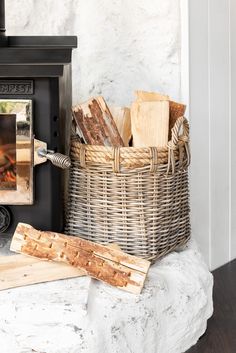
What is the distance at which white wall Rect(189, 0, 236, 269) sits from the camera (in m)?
2.21

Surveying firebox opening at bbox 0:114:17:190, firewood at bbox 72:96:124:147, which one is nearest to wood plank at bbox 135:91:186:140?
firewood at bbox 72:96:124:147

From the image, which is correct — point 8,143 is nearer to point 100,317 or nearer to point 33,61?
point 33,61

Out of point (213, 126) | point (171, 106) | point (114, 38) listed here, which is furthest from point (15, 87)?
point (213, 126)

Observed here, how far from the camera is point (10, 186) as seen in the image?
5.94ft

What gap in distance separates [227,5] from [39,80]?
94cm

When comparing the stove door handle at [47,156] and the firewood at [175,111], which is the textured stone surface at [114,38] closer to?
the firewood at [175,111]

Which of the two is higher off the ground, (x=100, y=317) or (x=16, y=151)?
(x=16, y=151)

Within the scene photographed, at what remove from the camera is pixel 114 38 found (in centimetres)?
224

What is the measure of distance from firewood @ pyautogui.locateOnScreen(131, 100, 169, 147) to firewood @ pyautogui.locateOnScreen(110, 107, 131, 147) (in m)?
0.07

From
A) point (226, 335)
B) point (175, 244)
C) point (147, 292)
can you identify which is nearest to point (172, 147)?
point (175, 244)

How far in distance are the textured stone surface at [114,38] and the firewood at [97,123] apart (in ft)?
1.36

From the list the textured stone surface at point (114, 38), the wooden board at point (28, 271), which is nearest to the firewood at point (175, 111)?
the textured stone surface at point (114, 38)

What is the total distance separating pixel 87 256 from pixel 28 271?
0.15 meters

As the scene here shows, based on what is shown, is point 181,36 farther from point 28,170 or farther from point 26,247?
point 26,247
